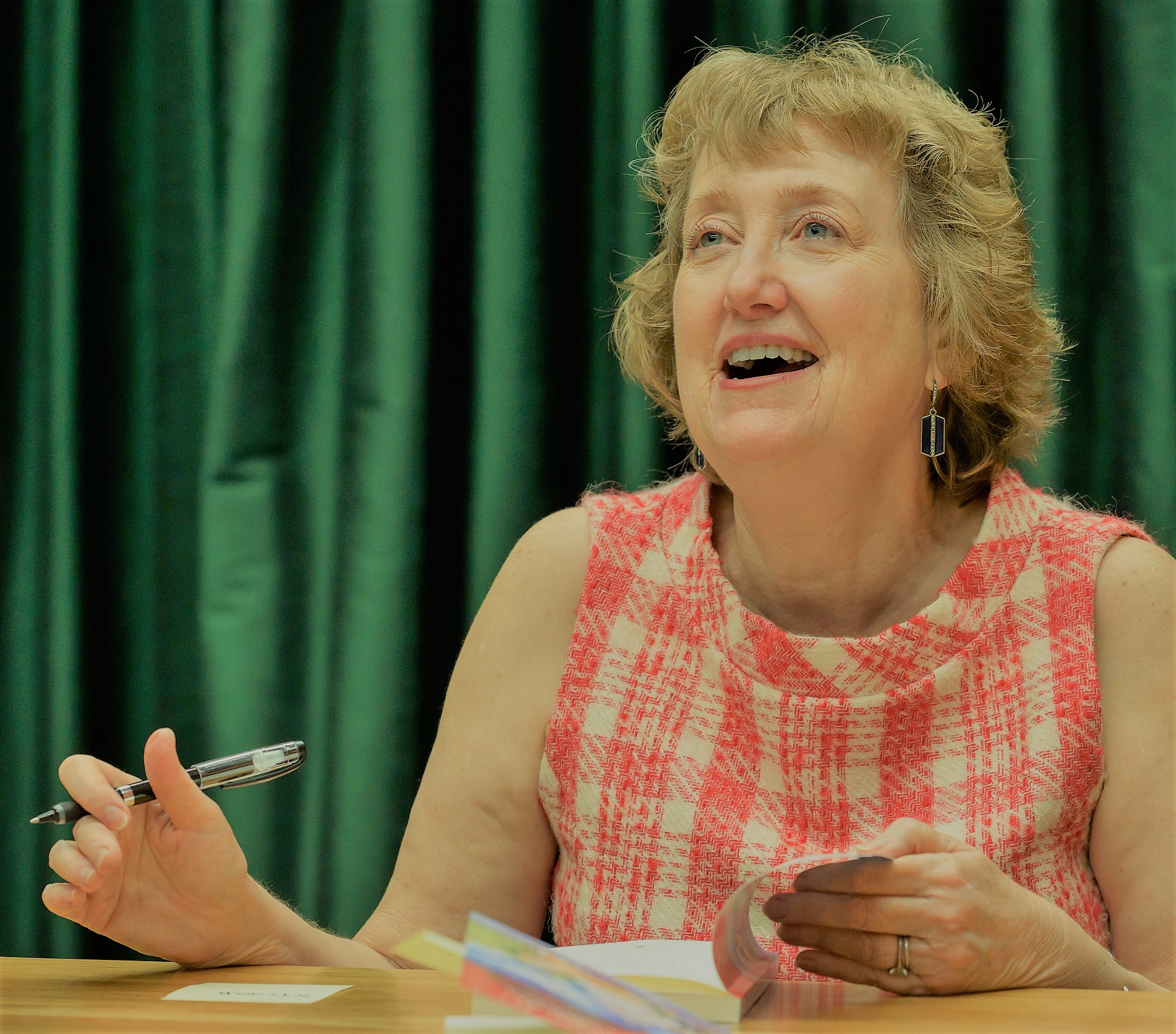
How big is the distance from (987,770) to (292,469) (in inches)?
42.3

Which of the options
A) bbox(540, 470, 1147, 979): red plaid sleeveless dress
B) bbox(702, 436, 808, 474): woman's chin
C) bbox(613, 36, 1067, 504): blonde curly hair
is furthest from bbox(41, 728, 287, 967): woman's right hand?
bbox(613, 36, 1067, 504): blonde curly hair

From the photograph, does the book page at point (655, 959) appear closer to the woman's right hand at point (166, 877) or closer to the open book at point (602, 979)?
the open book at point (602, 979)

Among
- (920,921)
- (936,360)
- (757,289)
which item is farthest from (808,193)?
(920,921)

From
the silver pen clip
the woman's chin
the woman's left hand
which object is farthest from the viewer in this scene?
the woman's chin

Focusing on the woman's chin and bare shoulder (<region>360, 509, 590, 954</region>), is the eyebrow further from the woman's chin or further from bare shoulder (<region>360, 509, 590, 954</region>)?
bare shoulder (<region>360, 509, 590, 954</region>)

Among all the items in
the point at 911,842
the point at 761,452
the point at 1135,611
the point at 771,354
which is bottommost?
the point at 911,842

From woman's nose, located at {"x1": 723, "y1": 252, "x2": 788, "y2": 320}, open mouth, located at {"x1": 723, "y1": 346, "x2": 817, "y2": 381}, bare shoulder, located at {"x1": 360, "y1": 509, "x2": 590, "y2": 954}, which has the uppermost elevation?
woman's nose, located at {"x1": 723, "y1": 252, "x2": 788, "y2": 320}

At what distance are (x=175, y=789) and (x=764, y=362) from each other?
2.58 feet

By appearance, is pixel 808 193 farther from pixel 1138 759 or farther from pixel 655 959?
pixel 655 959

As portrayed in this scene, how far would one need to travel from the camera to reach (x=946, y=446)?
58.7 inches

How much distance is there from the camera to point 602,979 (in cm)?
71

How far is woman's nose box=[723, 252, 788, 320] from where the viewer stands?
52.2 inches

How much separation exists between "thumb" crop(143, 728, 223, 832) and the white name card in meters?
0.13

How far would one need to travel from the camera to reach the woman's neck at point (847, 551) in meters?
1.39
